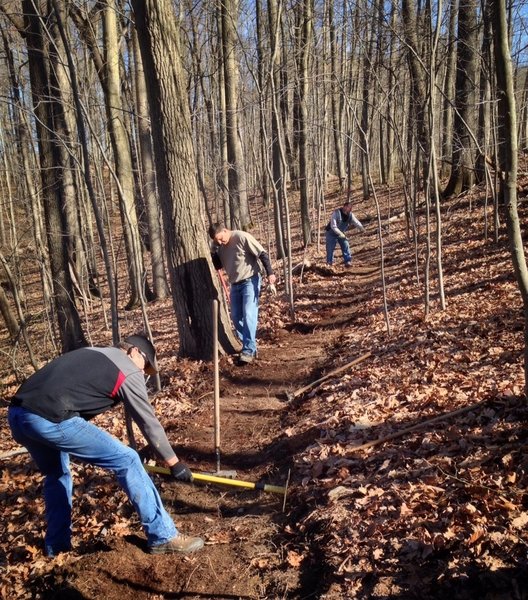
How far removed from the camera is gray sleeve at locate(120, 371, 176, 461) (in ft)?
11.1

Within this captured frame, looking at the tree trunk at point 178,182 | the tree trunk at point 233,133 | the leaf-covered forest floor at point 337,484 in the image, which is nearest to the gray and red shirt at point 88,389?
the leaf-covered forest floor at point 337,484

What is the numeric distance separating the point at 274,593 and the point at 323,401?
8.32 feet

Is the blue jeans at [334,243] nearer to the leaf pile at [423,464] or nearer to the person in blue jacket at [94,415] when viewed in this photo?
the leaf pile at [423,464]

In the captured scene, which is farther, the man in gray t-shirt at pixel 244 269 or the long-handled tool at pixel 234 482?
the man in gray t-shirt at pixel 244 269

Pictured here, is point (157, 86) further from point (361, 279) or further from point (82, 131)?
point (361, 279)

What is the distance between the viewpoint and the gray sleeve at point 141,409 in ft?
11.1

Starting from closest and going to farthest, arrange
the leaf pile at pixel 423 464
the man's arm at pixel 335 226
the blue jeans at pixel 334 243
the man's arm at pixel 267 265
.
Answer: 1. the leaf pile at pixel 423 464
2. the man's arm at pixel 267 265
3. the man's arm at pixel 335 226
4. the blue jeans at pixel 334 243

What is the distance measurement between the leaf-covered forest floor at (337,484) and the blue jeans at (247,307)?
380 millimetres

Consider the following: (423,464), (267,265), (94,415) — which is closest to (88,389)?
(94,415)

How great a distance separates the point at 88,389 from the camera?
10.9ft

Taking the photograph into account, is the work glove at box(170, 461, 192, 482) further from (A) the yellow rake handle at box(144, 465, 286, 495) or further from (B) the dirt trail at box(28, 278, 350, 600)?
(B) the dirt trail at box(28, 278, 350, 600)

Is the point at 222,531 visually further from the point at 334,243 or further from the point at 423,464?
the point at 334,243

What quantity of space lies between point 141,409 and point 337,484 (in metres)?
1.65

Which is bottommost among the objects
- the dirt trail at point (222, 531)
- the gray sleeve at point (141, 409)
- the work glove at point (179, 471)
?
the dirt trail at point (222, 531)
